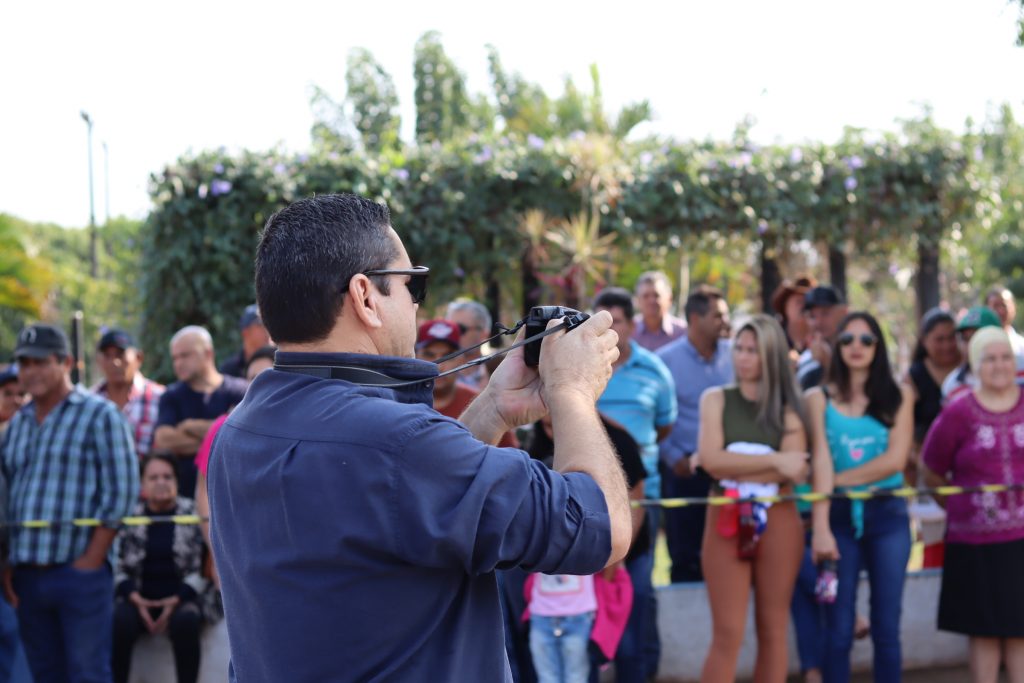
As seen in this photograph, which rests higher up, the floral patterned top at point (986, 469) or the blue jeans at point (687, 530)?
the floral patterned top at point (986, 469)

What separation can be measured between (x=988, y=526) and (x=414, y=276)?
14.4 feet

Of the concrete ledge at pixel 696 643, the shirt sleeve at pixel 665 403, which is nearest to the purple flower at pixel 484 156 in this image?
the shirt sleeve at pixel 665 403

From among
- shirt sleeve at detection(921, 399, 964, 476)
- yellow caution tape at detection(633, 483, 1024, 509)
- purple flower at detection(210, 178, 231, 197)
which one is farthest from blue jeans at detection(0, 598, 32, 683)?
purple flower at detection(210, 178, 231, 197)

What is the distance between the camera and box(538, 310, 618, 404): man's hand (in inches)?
76.9

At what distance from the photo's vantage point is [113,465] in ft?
17.9

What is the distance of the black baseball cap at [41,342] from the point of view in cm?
549

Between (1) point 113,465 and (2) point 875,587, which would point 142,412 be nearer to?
(1) point 113,465

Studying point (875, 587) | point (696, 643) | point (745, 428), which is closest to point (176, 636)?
point (696, 643)

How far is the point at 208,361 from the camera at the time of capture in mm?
6625

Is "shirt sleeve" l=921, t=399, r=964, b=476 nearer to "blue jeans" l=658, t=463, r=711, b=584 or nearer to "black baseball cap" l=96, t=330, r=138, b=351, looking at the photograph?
"blue jeans" l=658, t=463, r=711, b=584

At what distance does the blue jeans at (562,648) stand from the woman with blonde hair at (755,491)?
2.11 ft

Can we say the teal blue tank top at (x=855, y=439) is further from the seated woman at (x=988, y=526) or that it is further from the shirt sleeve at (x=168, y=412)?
the shirt sleeve at (x=168, y=412)

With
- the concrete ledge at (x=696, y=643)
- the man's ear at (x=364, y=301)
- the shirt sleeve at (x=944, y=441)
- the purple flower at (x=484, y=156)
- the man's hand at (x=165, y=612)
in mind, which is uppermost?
the purple flower at (x=484, y=156)

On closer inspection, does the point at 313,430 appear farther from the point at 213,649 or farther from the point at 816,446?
the point at 213,649
